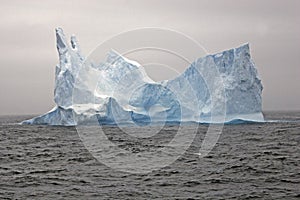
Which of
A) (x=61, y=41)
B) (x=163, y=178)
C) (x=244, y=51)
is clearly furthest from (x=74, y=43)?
(x=163, y=178)

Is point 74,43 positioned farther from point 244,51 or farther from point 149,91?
point 244,51

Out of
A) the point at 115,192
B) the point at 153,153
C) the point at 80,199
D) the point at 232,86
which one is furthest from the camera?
the point at 232,86

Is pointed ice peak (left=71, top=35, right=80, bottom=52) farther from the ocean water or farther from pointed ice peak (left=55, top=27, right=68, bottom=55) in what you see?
the ocean water

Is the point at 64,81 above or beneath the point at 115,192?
above

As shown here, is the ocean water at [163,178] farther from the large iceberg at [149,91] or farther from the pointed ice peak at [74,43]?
the pointed ice peak at [74,43]

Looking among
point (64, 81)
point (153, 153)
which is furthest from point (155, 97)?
point (153, 153)

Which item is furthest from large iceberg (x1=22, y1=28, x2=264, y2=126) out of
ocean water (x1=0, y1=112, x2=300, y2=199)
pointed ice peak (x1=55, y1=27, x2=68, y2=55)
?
ocean water (x1=0, y1=112, x2=300, y2=199)

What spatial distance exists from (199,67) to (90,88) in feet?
34.4

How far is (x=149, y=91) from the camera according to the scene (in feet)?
140

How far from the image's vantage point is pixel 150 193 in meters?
11.9

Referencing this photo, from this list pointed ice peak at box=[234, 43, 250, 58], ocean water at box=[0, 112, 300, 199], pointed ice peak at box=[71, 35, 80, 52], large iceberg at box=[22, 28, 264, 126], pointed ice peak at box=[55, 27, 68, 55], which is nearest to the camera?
ocean water at box=[0, 112, 300, 199]

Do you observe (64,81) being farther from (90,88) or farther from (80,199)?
(80,199)

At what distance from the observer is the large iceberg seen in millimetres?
37844

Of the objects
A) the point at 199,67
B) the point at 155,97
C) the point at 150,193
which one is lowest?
the point at 150,193
